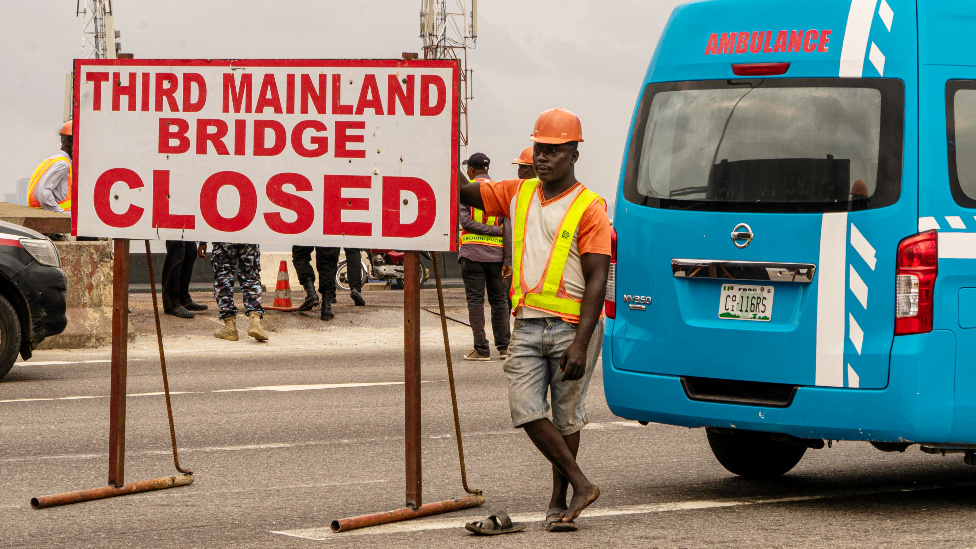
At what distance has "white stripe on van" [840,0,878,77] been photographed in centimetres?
589

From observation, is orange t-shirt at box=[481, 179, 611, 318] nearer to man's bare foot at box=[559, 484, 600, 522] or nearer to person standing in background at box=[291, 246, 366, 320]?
man's bare foot at box=[559, 484, 600, 522]

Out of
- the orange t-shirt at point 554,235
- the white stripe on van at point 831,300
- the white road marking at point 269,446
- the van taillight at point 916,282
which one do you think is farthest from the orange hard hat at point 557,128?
the white road marking at point 269,446

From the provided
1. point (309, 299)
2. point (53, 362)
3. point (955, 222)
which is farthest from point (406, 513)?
point (309, 299)

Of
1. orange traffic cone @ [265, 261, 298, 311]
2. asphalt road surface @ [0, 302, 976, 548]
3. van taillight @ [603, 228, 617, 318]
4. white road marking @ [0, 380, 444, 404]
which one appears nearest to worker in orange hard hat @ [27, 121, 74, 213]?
asphalt road surface @ [0, 302, 976, 548]

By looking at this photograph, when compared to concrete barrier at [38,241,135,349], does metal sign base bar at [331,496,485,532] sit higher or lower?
lower

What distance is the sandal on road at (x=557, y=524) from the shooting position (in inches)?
220

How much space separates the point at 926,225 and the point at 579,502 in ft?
6.50

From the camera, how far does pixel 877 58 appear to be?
19.3 feet

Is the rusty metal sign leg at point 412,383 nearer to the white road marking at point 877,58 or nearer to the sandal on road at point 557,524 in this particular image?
the sandal on road at point 557,524

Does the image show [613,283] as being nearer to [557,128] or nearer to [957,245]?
[557,128]

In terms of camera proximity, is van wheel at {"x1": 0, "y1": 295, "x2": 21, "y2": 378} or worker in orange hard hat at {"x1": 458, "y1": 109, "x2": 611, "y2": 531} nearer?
worker in orange hard hat at {"x1": 458, "y1": 109, "x2": 611, "y2": 531}

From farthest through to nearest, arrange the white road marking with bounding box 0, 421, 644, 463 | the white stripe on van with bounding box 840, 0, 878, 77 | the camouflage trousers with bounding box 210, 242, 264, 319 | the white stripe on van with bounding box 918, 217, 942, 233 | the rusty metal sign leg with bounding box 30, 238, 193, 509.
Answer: the camouflage trousers with bounding box 210, 242, 264, 319 → the white road marking with bounding box 0, 421, 644, 463 → the rusty metal sign leg with bounding box 30, 238, 193, 509 → the white stripe on van with bounding box 840, 0, 878, 77 → the white stripe on van with bounding box 918, 217, 942, 233

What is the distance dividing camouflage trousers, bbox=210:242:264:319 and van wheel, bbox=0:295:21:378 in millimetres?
3311

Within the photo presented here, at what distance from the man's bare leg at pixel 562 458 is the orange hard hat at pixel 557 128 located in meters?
1.24
